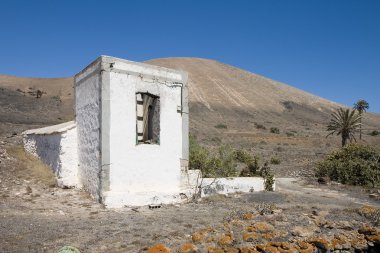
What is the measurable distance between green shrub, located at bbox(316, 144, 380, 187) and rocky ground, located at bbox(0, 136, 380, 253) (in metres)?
4.40

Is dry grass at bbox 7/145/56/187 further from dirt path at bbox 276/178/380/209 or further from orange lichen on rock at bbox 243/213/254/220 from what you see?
dirt path at bbox 276/178/380/209

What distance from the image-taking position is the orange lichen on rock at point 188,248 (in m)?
6.26

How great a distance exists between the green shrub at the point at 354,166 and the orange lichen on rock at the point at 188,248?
43.7 feet

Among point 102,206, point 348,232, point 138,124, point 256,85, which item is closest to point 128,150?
point 138,124

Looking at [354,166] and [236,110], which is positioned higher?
[236,110]

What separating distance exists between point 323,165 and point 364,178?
2.47 m

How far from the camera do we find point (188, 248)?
6344 millimetres

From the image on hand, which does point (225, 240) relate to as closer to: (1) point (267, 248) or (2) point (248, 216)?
(1) point (267, 248)

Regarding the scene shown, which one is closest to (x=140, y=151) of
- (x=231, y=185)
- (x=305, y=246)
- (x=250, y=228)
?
(x=231, y=185)

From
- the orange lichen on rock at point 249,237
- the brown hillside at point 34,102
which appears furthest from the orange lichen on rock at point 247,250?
the brown hillside at point 34,102

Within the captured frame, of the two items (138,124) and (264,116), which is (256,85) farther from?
(138,124)


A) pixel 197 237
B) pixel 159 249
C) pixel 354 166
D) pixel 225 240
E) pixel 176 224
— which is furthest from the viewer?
pixel 354 166

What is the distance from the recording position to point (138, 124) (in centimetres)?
1143

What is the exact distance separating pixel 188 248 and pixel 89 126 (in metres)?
6.48
